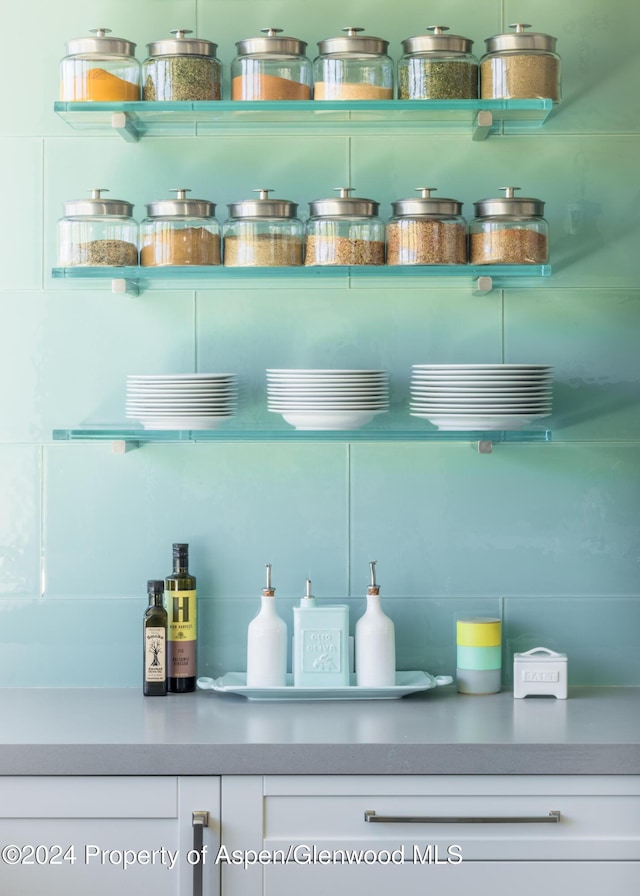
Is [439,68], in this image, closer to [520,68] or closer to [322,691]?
[520,68]

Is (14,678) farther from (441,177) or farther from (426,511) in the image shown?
(441,177)

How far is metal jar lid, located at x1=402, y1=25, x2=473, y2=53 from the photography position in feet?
7.28

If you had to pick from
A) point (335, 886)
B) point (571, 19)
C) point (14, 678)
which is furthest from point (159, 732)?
point (571, 19)

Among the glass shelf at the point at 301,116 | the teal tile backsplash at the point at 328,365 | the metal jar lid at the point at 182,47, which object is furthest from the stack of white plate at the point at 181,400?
the metal jar lid at the point at 182,47

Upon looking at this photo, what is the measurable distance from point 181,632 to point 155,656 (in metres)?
0.07

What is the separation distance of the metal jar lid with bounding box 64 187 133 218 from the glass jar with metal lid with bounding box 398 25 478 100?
1.97ft

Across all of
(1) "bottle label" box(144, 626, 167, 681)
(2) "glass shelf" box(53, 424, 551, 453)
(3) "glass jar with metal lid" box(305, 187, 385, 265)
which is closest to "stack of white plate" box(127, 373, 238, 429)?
(2) "glass shelf" box(53, 424, 551, 453)

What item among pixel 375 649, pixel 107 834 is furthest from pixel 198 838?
pixel 375 649

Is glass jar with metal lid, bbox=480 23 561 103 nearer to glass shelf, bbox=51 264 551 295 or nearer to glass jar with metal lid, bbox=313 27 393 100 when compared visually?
glass jar with metal lid, bbox=313 27 393 100

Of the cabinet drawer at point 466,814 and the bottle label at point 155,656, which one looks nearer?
the cabinet drawer at point 466,814

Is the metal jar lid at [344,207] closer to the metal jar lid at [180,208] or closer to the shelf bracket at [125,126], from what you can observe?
the metal jar lid at [180,208]

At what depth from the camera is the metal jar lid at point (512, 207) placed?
2.21 m

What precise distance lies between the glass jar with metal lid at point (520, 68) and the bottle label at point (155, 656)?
125cm

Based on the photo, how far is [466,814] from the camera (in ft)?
6.28
